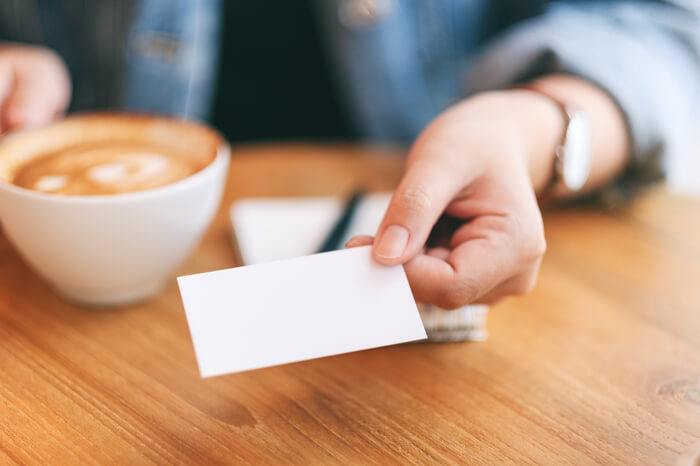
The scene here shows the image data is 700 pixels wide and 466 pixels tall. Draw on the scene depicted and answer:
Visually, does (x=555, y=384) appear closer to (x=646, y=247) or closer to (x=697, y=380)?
(x=697, y=380)

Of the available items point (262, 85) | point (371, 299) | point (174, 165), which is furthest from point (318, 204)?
point (262, 85)

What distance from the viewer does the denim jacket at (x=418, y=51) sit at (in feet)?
2.20

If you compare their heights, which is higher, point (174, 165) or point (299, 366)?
point (174, 165)

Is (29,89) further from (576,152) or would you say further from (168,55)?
(576,152)

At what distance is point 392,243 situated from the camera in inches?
14.4

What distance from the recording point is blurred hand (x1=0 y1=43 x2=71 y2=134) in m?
0.56

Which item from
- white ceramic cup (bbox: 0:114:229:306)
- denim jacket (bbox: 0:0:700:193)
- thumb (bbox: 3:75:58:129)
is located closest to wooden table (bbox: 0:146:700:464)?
white ceramic cup (bbox: 0:114:229:306)

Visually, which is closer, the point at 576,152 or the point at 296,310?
the point at 296,310

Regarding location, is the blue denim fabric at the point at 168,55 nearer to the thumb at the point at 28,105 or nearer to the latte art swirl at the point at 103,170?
the thumb at the point at 28,105

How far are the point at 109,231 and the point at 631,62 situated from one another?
605mm

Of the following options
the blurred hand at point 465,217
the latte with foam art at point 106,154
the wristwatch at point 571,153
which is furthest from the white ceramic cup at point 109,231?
the wristwatch at point 571,153

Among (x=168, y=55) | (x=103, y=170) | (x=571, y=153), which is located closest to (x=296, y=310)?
(x=103, y=170)

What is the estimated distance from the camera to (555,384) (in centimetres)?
41

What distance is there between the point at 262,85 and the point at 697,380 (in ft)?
3.00
